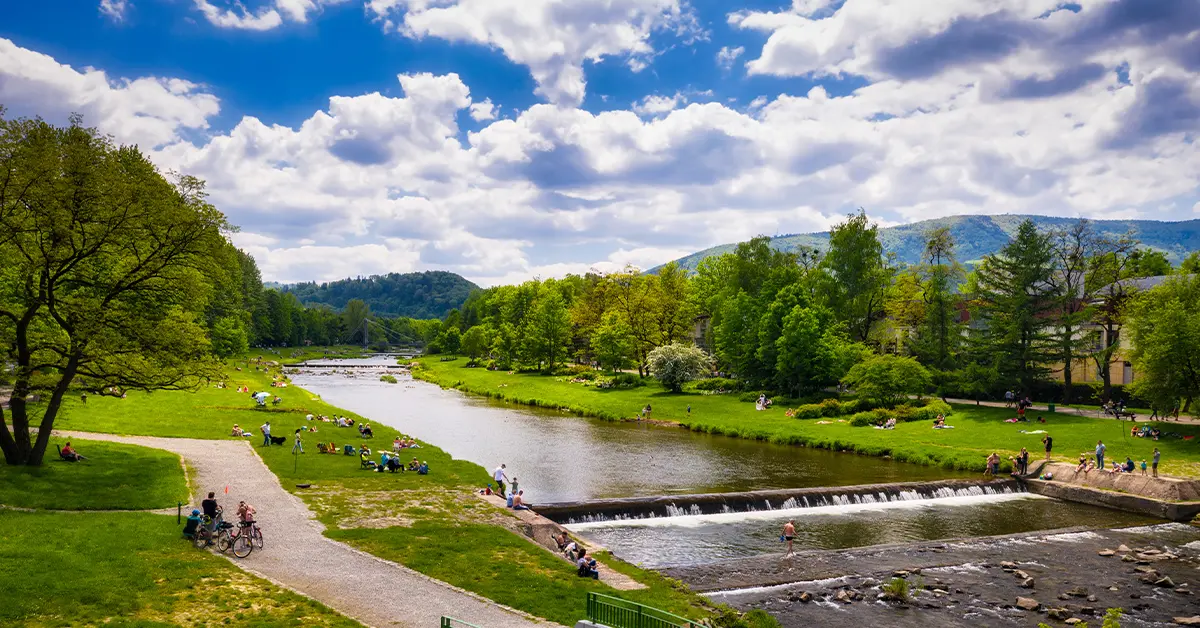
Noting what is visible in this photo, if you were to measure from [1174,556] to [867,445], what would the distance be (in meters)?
25.6

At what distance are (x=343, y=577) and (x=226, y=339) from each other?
102465 millimetres

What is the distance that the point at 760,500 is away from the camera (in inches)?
1524

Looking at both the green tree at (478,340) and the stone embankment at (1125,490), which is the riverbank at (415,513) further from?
the green tree at (478,340)

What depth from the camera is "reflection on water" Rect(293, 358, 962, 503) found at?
4366cm

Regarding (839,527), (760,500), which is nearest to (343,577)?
(760,500)

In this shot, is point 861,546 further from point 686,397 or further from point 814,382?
point 686,397

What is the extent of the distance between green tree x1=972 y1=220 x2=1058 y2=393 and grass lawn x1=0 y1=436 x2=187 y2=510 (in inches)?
2602

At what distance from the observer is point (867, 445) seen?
56.4 meters

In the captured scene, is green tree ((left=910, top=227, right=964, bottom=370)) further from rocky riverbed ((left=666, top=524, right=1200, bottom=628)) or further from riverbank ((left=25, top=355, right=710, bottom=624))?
riverbank ((left=25, top=355, right=710, bottom=624))

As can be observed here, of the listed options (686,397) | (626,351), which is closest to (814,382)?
(686,397)

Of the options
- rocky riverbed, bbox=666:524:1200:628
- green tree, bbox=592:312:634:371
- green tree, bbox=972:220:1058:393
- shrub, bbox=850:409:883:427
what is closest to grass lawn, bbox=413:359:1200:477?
shrub, bbox=850:409:883:427

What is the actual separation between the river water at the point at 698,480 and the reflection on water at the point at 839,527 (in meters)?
0.06

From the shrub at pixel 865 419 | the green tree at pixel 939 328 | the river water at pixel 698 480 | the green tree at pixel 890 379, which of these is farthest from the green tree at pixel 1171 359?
the green tree at pixel 939 328

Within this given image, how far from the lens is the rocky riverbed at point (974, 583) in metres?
Result: 23.8
